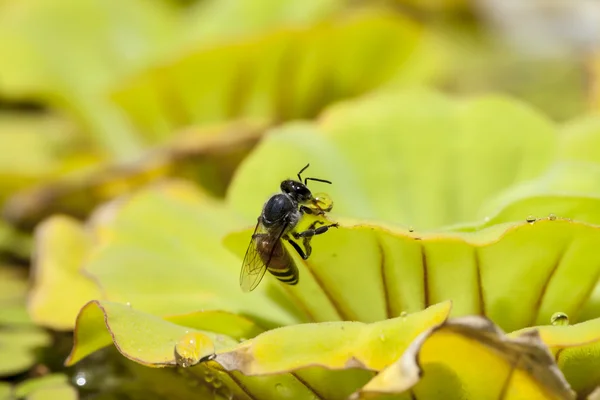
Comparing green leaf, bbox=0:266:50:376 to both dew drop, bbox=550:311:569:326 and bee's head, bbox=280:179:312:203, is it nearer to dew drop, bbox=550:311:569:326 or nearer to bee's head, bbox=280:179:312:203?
bee's head, bbox=280:179:312:203

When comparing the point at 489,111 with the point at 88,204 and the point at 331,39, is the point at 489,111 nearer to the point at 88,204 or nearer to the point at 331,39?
the point at 331,39

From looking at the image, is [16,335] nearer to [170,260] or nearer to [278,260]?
[170,260]

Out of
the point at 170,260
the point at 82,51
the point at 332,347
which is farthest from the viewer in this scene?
the point at 82,51

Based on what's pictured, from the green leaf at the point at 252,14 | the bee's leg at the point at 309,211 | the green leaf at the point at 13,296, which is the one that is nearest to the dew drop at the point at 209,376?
the bee's leg at the point at 309,211

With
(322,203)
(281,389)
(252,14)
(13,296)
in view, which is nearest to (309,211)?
(322,203)

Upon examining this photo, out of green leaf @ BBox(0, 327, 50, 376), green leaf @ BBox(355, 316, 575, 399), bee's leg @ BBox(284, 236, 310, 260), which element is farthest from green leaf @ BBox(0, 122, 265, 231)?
green leaf @ BBox(355, 316, 575, 399)

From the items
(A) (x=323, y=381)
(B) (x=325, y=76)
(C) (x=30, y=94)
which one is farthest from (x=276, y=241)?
(C) (x=30, y=94)
